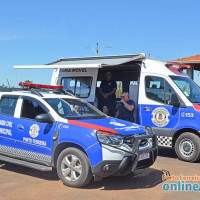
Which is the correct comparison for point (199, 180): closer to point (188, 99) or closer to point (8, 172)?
point (188, 99)

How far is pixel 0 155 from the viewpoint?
6230 millimetres

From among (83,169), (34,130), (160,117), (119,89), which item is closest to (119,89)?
(119,89)

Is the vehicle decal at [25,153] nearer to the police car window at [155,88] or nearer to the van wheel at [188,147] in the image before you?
the van wheel at [188,147]

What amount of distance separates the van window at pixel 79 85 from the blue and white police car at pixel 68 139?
3122 millimetres

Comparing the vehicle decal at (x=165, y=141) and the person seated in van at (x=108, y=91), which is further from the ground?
the person seated in van at (x=108, y=91)

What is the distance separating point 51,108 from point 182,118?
11.4 ft

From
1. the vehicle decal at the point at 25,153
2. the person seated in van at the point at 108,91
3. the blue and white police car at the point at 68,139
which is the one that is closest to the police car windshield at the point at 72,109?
the blue and white police car at the point at 68,139

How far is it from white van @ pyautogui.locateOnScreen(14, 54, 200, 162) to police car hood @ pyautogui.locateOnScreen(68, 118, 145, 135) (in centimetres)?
233

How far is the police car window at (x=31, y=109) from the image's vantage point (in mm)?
5938

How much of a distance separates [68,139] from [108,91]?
206 inches

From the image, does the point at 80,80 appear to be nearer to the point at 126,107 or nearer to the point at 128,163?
the point at 126,107

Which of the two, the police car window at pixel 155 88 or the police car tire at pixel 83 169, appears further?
the police car window at pixel 155 88

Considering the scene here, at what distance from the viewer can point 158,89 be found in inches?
324

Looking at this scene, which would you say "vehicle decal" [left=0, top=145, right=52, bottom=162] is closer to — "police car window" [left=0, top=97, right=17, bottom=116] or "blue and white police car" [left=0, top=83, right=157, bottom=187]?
"blue and white police car" [left=0, top=83, right=157, bottom=187]
